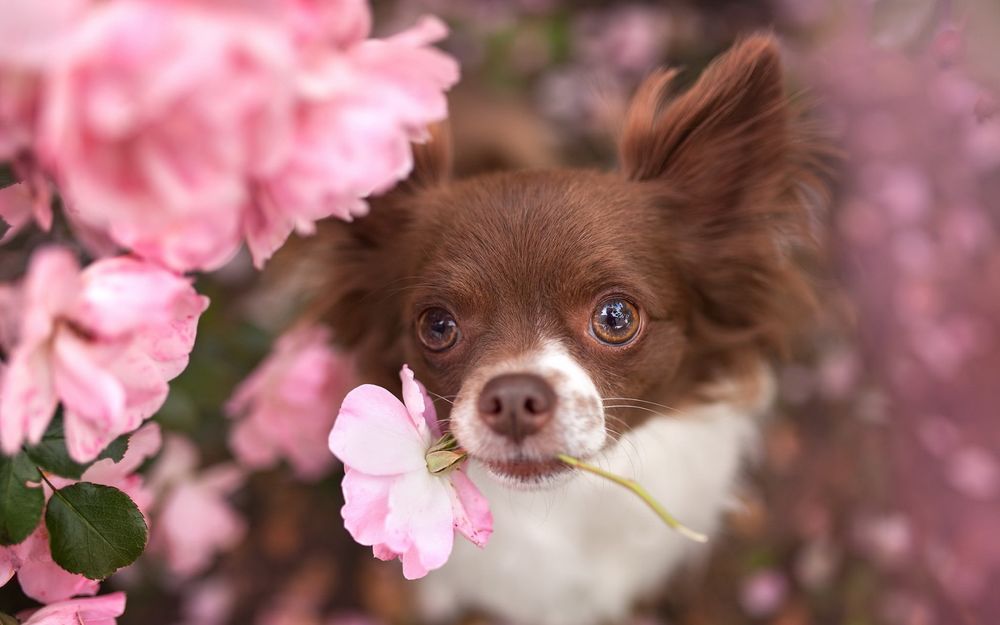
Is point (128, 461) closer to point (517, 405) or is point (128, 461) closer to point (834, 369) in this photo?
point (517, 405)

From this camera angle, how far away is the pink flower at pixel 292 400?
6.09ft

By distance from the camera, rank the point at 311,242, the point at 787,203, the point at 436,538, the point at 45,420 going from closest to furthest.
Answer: the point at 45,420 < the point at 436,538 < the point at 787,203 < the point at 311,242

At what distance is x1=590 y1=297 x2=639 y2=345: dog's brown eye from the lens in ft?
5.09

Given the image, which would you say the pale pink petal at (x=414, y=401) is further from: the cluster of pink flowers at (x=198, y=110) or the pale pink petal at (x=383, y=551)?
the cluster of pink flowers at (x=198, y=110)

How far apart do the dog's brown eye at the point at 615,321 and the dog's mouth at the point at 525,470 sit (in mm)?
277

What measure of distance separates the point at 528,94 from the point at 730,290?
1.92 metres

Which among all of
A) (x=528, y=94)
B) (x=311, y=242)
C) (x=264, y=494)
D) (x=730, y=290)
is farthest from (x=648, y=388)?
(x=528, y=94)

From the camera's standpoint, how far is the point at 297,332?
1.95 m

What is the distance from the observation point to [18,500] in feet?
3.31

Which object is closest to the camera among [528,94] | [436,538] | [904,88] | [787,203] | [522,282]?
[436,538]

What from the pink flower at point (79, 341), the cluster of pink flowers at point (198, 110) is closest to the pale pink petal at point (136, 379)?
the pink flower at point (79, 341)

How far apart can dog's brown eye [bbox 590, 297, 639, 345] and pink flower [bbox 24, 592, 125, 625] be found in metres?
0.94

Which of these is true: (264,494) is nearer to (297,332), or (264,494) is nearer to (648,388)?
(297,332)

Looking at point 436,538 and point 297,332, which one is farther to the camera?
point 297,332
